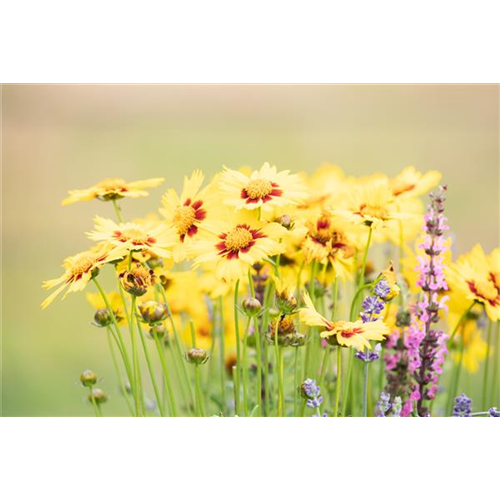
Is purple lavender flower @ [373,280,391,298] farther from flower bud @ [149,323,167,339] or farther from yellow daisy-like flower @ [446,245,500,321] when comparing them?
flower bud @ [149,323,167,339]

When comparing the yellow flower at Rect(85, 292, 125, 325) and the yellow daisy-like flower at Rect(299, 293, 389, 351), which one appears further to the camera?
the yellow flower at Rect(85, 292, 125, 325)

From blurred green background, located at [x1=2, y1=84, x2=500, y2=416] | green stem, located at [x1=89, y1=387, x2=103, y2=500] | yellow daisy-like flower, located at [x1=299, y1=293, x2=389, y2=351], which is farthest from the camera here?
blurred green background, located at [x1=2, y1=84, x2=500, y2=416]

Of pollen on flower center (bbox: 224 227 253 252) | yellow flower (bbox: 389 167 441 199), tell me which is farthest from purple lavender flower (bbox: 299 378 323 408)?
yellow flower (bbox: 389 167 441 199)

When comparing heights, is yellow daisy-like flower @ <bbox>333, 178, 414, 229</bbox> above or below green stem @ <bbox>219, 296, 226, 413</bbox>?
above

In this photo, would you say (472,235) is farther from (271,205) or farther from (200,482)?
(200,482)

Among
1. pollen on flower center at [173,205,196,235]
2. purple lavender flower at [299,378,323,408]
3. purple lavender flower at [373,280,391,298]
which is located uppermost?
pollen on flower center at [173,205,196,235]

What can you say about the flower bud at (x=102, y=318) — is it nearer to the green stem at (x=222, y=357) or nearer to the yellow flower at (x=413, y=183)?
the green stem at (x=222, y=357)

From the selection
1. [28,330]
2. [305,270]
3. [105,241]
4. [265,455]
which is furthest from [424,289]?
[28,330]

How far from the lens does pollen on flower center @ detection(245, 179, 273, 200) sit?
81cm

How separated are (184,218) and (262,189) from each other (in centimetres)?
10

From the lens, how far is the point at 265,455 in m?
0.86

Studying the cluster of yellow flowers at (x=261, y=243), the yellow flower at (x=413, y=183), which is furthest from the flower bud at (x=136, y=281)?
the yellow flower at (x=413, y=183)

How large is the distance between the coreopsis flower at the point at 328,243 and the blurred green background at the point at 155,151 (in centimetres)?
20

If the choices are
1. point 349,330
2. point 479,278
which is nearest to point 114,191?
point 349,330
